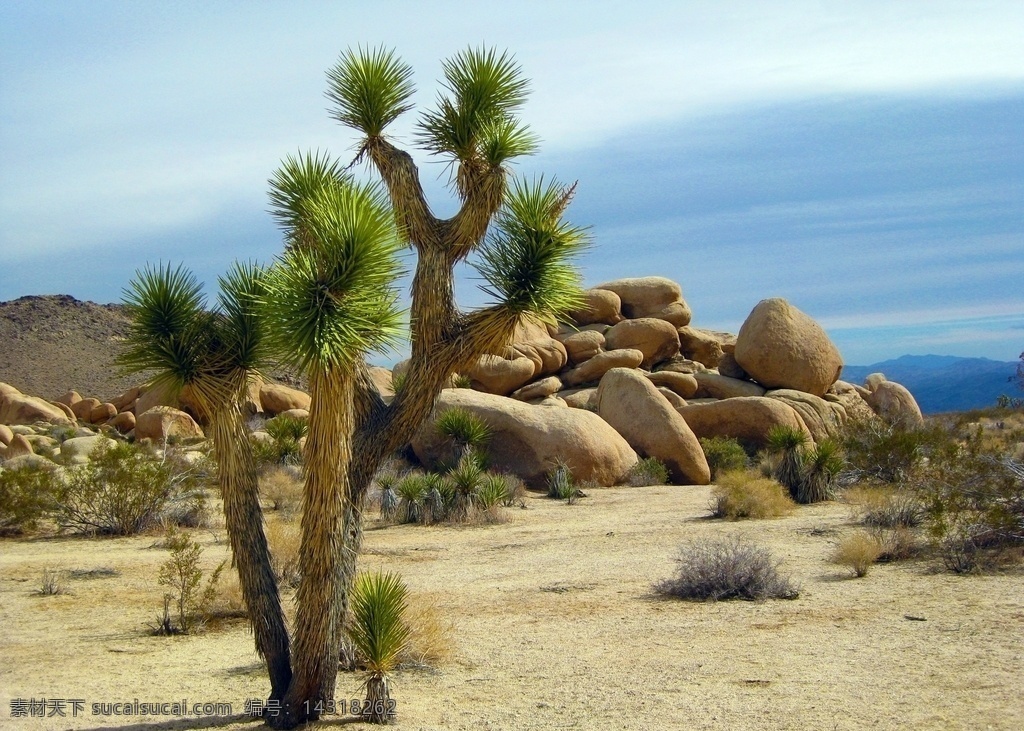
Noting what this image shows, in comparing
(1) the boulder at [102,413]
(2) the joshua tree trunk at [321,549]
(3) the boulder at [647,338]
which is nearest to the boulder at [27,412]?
(1) the boulder at [102,413]

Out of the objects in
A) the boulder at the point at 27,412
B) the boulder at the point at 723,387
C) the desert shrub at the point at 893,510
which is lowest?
the desert shrub at the point at 893,510

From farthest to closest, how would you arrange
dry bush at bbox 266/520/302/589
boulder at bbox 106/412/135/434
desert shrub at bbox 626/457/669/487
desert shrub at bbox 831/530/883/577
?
1. boulder at bbox 106/412/135/434
2. desert shrub at bbox 626/457/669/487
3. dry bush at bbox 266/520/302/589
4. desert shrub at bbox 831/530/883/577

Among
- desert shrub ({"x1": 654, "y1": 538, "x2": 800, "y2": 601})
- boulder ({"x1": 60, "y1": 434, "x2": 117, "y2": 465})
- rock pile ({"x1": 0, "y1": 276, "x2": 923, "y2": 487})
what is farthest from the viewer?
boulder ({"x1": 60, "y1": 434, "x2": 117, "y2": 465})

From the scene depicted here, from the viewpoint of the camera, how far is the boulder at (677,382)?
3023 centimetres

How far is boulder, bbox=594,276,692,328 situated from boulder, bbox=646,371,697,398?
3.89 m

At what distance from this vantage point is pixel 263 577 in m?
7.13

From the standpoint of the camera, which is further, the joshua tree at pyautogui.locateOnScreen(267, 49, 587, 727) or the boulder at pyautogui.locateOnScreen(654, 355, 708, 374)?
the boulder at pyautogui.locateOnScreen(654, 355, 708, 374)

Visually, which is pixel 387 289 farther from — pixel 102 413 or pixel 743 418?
pixel 102 413

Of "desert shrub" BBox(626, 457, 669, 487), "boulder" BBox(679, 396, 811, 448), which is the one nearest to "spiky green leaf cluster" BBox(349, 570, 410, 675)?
"desert shrub" BBox(626, 457, 669, 487)

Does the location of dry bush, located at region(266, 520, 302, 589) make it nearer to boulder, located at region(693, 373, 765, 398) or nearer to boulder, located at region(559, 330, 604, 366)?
boulder, located at region(559, 330, 604, 366)

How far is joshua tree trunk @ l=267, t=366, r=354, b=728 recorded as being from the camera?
21.2 feet

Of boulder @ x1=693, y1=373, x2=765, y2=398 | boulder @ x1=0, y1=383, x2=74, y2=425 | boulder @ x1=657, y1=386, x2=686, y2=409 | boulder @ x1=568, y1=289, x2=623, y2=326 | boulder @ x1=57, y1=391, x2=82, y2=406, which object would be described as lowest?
boulder @ x1=657, y1=386, x2=686, y2=409

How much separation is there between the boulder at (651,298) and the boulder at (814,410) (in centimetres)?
521

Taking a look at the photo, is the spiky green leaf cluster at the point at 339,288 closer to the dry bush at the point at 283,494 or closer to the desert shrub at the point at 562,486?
the dry bush at the point at 283,494
